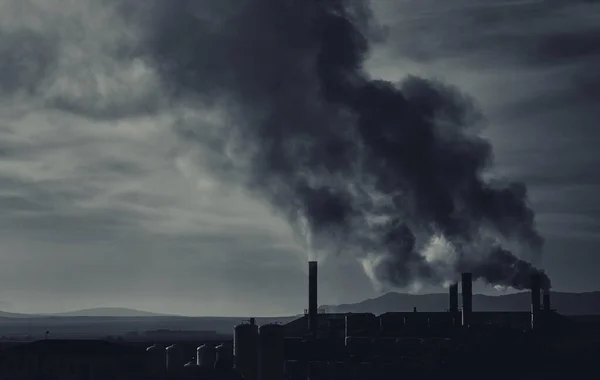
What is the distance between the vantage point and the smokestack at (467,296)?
318 feet

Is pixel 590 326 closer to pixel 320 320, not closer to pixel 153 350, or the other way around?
pixel 320 320

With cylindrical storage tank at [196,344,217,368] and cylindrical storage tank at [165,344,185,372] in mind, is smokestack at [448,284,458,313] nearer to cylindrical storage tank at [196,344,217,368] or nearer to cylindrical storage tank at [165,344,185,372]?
cylindrical storage tank at [196,344,217,368]

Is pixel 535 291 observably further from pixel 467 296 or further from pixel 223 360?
pixel 223 360

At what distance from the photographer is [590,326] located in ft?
307

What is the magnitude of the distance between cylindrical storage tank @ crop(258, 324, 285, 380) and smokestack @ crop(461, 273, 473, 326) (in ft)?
104

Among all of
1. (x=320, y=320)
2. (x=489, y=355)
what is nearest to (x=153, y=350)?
(x=489, y=355)

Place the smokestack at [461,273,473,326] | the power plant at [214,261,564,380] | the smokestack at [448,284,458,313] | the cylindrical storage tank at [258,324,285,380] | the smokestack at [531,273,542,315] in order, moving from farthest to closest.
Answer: the smokestack at [448,284,458,313]
the smokestack at [531,273,542,315]
the smokestack at [461,273,473,326]
the power plant at [214,261,564,380]
the cylindrical storage tank at [258,324,285,380]

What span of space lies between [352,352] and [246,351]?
1530cm

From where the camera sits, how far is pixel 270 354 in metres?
68.4

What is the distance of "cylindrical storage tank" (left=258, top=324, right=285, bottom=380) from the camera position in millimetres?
67938

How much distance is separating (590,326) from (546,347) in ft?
39.5

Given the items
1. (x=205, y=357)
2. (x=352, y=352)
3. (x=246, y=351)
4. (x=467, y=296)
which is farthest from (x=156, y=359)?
(x=467, y=296)

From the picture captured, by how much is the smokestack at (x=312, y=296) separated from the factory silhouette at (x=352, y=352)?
10 cm

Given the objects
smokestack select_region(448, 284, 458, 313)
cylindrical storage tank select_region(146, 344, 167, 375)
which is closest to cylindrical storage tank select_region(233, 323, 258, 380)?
cylindrical storage tank select_region(146, 344, 167, 375)
